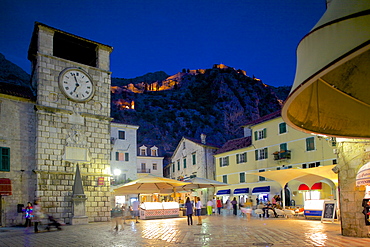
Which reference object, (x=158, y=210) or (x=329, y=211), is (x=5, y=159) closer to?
(x=158, y=210)

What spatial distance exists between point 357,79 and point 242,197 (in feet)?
117

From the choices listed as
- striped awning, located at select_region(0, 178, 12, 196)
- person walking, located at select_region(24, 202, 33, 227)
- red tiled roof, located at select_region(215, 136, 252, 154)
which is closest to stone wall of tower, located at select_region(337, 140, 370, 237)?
person walking, located at select_region(24, 202, 33, 227)

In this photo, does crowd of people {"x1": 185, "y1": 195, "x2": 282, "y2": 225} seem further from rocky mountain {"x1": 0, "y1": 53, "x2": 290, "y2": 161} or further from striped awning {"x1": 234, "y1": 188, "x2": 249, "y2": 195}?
Result: rocky mountain {"x1": 0, "y1": 53, "x2": 290, "y2": 161}

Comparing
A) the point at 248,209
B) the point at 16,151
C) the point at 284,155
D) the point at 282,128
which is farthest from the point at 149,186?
the point at 282,128

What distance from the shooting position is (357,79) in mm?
6512

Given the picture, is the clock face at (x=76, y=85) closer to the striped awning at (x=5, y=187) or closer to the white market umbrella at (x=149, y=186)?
the striped awning at (x=5, y=187)

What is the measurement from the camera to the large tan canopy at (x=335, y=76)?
3.84 m

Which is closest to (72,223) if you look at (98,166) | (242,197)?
(98,166)

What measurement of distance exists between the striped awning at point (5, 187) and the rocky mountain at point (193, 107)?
5488 centimetres

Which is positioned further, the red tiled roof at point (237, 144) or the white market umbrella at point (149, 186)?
the red tiled roof at point (237, 144)

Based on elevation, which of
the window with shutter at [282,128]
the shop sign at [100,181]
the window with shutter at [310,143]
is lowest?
the shop sign at [100,181]

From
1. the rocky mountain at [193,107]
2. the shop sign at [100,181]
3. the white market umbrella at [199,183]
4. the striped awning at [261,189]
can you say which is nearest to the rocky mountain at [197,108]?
the rocky mountain at [193,107]

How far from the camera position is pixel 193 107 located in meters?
104

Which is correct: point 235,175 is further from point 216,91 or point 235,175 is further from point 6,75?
point 216,91
